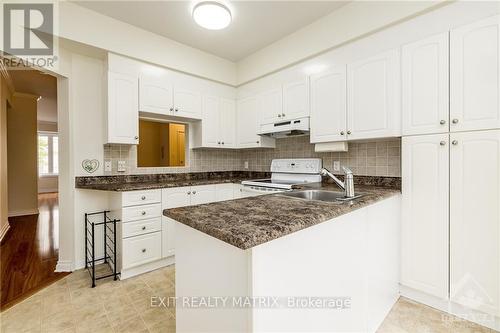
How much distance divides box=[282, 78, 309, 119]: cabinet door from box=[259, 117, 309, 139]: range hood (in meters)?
0.08

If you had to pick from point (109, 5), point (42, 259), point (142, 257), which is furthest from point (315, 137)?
point (42, 259)

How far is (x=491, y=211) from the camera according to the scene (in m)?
1.55

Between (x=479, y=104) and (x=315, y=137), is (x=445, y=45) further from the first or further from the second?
(x=315, y=137)

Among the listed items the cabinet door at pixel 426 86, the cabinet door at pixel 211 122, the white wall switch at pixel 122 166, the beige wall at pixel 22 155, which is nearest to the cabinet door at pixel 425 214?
the cabinet door at pixel 426 86

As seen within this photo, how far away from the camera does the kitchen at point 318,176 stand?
103cm

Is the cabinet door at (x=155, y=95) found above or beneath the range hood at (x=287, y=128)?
above

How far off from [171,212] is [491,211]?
2.04 metres

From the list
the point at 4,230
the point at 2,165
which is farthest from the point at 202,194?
the point at 4,230

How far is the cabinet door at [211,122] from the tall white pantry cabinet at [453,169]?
2.33 metres

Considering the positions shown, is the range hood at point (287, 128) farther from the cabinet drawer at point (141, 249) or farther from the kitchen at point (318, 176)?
the cabinet drawer at point (141, 249)

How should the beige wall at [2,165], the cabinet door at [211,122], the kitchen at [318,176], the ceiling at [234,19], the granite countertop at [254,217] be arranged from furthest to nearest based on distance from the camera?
1. the beige wall at [2,165]
2. the cabinet door at [211,122]
3. the ceiling at [234,19]
4. the kitchen at [318,176]
5. the granite countertop at [254,217]

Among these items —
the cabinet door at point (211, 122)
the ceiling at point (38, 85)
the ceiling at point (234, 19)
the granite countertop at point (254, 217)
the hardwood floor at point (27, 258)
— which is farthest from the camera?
the ceiling at point (38, 85)

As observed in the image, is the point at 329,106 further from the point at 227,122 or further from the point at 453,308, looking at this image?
the point at 453,308

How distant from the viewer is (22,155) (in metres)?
4.86
